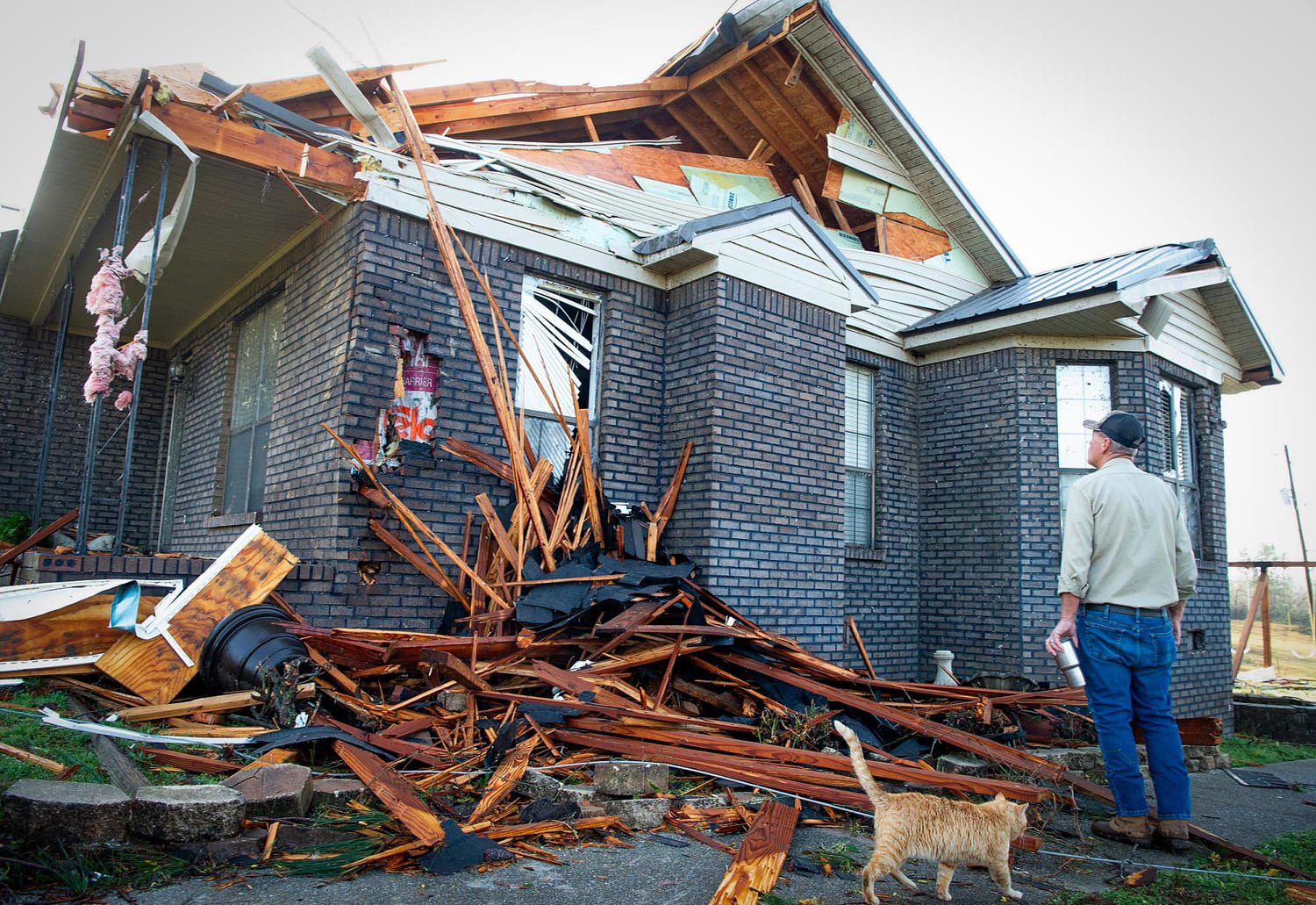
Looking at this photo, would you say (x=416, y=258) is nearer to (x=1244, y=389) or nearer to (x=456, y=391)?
(x=456, y=391)

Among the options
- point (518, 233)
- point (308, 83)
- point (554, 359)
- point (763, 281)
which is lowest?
point (554, 359)

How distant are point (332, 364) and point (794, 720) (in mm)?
4100

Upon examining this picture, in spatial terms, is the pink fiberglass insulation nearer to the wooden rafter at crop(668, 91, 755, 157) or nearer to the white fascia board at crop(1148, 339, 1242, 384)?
the wooden rafter at crop(668, 91, 755, 157)

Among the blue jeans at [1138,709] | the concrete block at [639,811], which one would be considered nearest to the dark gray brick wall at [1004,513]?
the blue jeans at [1138,709]

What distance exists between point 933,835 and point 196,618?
4269 mm

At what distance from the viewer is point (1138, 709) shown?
4148 millimetres

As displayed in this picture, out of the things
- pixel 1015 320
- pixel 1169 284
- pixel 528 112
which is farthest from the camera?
pixel 1015 320

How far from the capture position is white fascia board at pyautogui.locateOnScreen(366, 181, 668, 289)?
6277mm

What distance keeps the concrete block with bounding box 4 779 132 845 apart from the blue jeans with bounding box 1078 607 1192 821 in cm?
408

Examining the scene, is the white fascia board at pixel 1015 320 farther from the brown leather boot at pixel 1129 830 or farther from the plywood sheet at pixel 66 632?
the plywood sheet at pixel 66 632

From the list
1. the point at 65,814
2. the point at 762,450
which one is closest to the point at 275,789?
the point at 65,814

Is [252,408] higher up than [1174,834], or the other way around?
[252,408]

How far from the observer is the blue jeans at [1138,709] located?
4.02 meters

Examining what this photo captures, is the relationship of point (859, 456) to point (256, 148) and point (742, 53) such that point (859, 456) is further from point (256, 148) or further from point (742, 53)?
point (256, 148)
